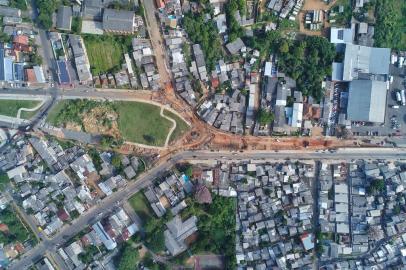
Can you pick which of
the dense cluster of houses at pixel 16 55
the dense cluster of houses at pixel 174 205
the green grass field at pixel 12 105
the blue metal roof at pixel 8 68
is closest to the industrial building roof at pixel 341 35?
the dense cluster of houses at pixel 174 205

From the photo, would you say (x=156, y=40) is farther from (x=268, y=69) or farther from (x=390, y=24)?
(x=390, y=24)

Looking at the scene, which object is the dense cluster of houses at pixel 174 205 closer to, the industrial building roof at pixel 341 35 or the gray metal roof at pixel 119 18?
the gray metal roof at pixel 119 18

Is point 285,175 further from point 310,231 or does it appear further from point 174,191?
point 174,191

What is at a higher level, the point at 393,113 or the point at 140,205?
the point at 393,113

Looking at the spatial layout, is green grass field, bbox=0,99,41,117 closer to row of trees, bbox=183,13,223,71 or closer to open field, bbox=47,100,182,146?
open field, bbox=47,100,182,146

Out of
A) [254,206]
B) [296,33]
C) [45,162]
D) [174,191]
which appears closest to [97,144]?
[45,162]

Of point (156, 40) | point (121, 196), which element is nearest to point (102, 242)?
point (121, 196)
